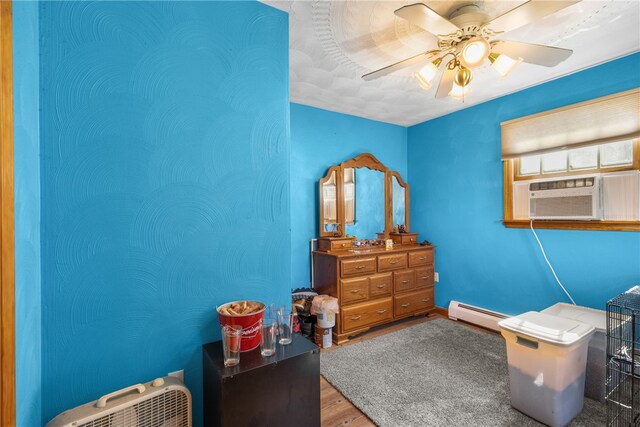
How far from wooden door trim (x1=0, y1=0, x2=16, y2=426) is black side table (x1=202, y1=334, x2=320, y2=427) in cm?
63

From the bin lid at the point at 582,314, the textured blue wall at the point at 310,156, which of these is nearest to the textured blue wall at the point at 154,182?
the textured blue wall at the point at 310,156

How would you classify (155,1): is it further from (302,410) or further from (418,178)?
(418,178)

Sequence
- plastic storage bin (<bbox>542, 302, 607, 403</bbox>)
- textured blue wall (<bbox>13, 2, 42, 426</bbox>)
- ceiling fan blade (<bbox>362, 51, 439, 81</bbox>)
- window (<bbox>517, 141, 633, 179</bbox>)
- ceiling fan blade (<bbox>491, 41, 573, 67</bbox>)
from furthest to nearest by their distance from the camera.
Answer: window (<bbox>517, 141, 633, 179</bbox>) < plastic storage bin (<bbox>542, 302, 607, 403</bbox>) < ceiling fan blade (<bbox>362, 51, 439, 81</bbox>) < ceiling fan blade (<bbox>491, 41, 573, 67</bbox>) < textured blue wall (<bbox>13, 2, 42, 426</bbox>)

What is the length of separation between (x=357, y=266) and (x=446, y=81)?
1840mm

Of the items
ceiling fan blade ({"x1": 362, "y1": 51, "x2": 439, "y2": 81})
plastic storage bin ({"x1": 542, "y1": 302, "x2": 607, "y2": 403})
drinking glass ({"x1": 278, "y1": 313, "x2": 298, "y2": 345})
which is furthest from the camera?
plastic storage bin ({"x1": 542, "y1": 302, "x2": 607, "y2": 403})

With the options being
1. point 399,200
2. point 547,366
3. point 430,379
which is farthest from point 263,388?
point 399,200

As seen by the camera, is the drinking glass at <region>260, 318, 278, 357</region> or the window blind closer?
the drinking glass at <region>260, 318, 278, 357</region>

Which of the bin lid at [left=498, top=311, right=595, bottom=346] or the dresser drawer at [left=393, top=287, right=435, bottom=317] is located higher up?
the bin lid at [left=498, top=311, right=595, bottom=346]

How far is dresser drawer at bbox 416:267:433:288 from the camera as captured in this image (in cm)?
342

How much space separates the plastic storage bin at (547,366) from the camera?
63.8 inches

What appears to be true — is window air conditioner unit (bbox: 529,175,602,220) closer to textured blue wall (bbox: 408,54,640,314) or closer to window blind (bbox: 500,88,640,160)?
textured blue wall (bbox: 408,54,640,314)

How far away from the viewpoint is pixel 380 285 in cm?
307

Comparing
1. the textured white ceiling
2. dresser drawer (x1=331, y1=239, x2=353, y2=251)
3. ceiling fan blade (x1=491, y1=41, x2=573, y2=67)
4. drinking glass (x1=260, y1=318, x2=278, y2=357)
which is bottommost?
drinking glass (x1=260, y1=318, x2=278, y2=357)

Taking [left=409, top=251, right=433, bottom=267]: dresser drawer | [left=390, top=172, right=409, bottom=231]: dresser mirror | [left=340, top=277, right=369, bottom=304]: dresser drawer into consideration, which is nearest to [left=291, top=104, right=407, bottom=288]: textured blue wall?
[left=340, top=277, right=369, bottom=304]: dresser drawer
